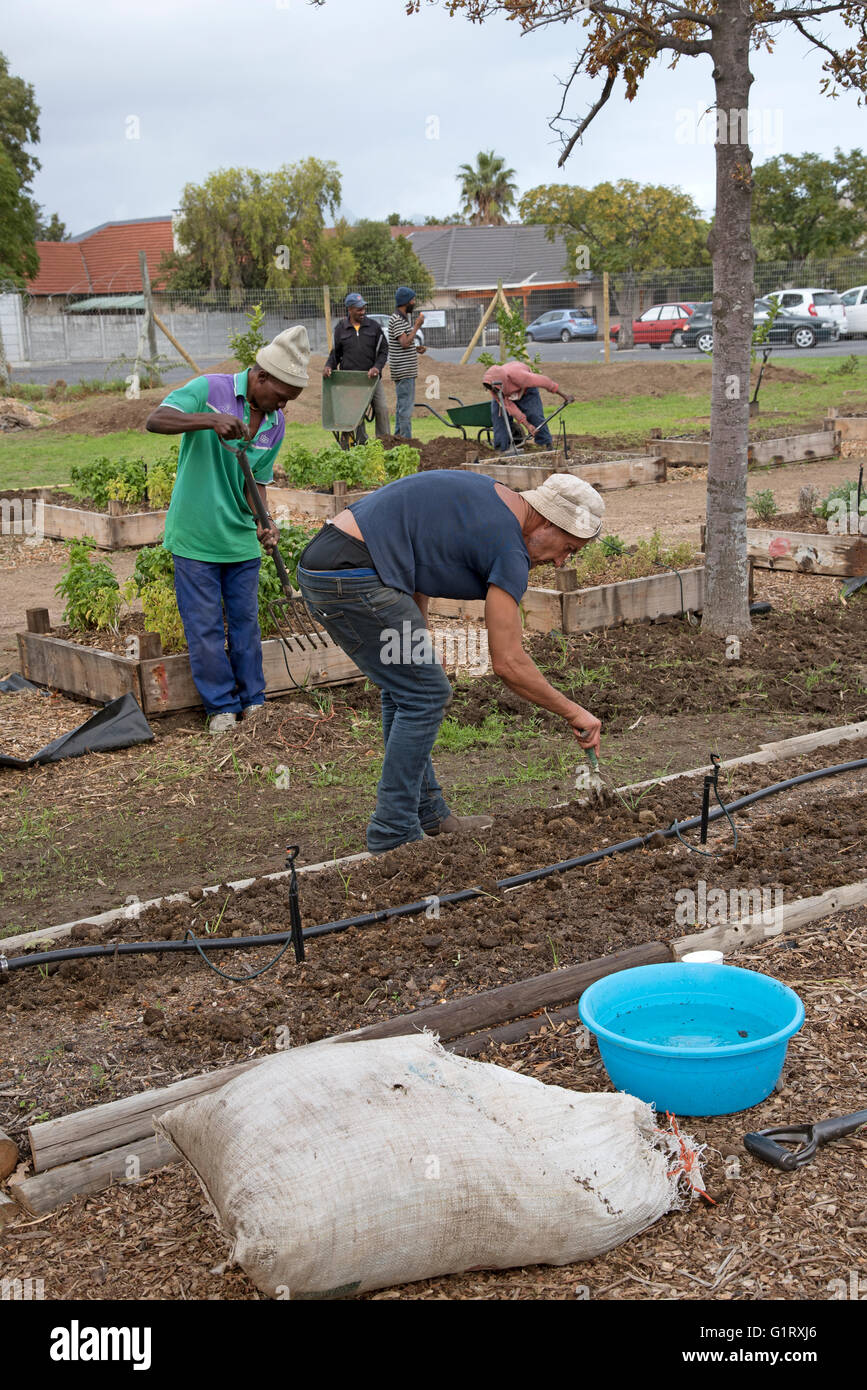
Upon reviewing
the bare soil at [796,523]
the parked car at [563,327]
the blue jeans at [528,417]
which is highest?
the parked car at [563,327]

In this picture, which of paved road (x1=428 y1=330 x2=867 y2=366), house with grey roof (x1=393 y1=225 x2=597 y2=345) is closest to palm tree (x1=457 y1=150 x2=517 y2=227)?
house with grey roof (x1=393 y1=225 x2=597 y2=345)

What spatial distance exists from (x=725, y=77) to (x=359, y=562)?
438 centimetres

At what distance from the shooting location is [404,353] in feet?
48.9

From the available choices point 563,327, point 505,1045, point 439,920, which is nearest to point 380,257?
point 563,327

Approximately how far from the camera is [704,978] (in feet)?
10.5

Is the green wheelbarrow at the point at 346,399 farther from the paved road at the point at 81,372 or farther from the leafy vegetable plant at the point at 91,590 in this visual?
the paved road at the point at 81,372

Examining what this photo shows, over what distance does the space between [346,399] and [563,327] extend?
25904 millimetres

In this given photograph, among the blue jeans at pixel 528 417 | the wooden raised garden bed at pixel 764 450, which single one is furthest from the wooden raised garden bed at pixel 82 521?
the wooden raised garden bed at pixel 764 450

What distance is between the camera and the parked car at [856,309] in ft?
97.0

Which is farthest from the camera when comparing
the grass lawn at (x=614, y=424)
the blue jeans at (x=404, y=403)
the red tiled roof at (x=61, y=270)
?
the red tiled roof at (x=61, y=270)

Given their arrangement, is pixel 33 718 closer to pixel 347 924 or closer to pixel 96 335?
pixel 347 924

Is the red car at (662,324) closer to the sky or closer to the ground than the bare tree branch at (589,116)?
closer to the sky

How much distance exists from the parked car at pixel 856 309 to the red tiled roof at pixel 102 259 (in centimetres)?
3212

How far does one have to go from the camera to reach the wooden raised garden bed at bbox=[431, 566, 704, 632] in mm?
7426
